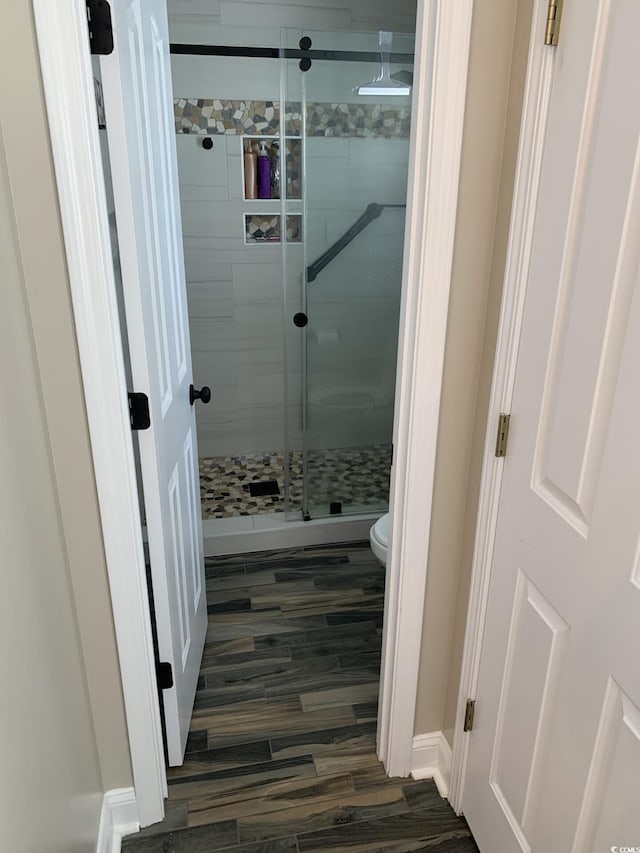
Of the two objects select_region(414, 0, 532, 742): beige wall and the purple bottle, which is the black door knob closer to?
select_region(414, 0, 532, 742): beige wall

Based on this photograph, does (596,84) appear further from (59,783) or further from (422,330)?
(59,783)

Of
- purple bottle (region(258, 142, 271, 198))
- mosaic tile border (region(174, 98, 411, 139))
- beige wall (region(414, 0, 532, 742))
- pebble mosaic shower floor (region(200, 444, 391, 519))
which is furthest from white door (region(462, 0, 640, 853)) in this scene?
purple bottle (region(258, 142, 271, 198))

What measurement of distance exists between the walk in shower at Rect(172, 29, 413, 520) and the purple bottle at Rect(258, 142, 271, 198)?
20 mm

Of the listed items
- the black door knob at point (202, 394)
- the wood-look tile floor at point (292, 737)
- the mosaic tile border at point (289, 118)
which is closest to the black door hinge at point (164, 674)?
the wood-look tile floor at point (292, 737)

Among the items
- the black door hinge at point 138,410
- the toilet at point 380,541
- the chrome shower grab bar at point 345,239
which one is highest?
the chrome shower grab bar at point 345,239

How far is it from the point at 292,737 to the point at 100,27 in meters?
1.88

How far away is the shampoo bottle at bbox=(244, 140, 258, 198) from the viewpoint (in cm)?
329

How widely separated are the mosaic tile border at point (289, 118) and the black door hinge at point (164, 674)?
7.26 feet

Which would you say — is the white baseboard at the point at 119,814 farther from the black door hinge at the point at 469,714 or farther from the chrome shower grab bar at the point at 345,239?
the chrome shower grab bar at the point at 345,239

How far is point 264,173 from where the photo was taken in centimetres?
333

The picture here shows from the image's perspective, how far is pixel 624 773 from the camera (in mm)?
1001

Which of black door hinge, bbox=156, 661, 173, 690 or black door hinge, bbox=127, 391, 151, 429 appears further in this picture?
black door hinge, bbox=156, 661, 173, 690

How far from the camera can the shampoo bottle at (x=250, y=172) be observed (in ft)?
10.8

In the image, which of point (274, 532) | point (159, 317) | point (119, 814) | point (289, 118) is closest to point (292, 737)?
point (119, 814)
